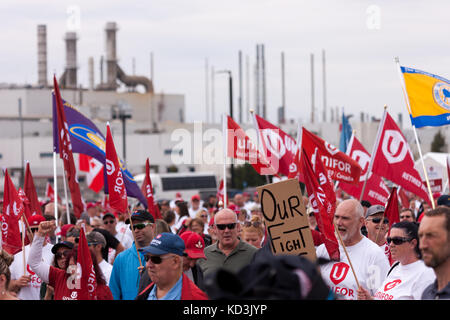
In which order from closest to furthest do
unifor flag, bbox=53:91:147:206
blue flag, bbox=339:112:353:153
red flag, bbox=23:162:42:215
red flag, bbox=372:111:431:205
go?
red flag, bbox=23:162:42:215 < unifor flag, bbox=53:91:147:206 < red flag, bbox=372:111:431:205 < blue flag, bbox=339:112:353:153

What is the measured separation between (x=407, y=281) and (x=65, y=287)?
282 cm

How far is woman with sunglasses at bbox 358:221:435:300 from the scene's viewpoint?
224 inches

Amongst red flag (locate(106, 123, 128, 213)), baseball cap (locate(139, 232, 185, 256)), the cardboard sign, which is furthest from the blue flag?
baseball cap (locate(139, 232, 185, 256))

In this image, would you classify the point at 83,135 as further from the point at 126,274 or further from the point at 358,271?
the point at 358,271

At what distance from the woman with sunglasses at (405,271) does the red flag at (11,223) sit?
460cm

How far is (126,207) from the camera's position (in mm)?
9484

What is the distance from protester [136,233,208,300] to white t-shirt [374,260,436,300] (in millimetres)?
1348

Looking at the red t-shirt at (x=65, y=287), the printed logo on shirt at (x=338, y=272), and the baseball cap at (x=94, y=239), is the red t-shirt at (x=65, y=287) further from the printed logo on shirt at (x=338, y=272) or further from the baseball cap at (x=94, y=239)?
the printed logo on shirt at (x=338, y=272)

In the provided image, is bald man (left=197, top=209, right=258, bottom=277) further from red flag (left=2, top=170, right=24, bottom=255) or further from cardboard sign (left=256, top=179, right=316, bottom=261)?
red flag (left=2, top=170, right=24, bottom=255)

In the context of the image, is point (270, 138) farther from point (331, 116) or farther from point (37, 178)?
point (331, 116)

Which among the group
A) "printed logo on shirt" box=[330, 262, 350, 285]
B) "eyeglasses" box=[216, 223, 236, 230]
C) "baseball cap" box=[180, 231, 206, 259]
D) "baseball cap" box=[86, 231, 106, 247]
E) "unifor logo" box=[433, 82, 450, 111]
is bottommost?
"printed logo on shirt" box=[330, 262, 350, 285]

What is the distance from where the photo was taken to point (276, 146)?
14547 mm

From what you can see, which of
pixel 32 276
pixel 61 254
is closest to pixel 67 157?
pixel 32 276
